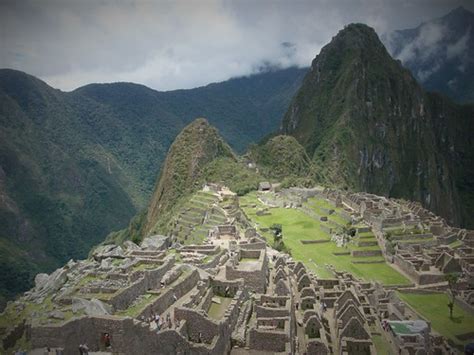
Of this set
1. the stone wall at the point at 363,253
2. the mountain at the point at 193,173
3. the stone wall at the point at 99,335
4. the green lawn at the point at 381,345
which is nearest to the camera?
the stone wall at the point at 99,335

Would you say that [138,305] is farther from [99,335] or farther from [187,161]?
[187,161]

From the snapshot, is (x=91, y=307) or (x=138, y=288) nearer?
(x=91, y=307)

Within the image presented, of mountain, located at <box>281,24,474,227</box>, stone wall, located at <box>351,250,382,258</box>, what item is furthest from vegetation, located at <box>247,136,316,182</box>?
stone wall, located at <box>351,250,382,258</box>

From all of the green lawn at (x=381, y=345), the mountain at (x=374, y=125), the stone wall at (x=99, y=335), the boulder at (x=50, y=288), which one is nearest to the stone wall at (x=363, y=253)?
the green lawn at (x=381, y=345)

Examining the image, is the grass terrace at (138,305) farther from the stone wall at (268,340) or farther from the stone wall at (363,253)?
the stone wall at (363,253)

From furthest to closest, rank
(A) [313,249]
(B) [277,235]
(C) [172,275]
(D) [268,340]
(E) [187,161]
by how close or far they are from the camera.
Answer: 1. (E) [187,161]
2. (B) [277,235]
3. (A) [313,249]
4. (C) [172,275]
5. (D) [268,340]

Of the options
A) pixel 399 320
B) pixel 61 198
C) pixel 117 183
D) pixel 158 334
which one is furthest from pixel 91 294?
pixel 117 183

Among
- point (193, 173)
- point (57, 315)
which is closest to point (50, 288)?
point (57, 315)
